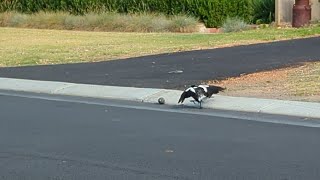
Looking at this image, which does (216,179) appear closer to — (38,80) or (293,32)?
(38,80)

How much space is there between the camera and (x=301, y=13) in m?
35.6

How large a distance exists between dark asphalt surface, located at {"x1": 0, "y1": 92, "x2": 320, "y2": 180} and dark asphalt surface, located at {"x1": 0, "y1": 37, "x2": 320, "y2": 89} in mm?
4479

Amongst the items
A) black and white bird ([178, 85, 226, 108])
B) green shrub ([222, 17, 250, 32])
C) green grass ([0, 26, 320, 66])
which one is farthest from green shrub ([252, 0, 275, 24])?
black and white bird ([178, 85, 226, 108])

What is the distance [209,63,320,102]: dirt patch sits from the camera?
1709 cm

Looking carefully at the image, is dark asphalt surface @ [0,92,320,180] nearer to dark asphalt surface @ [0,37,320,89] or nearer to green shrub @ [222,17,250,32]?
dark asphalt surface @ [0,37,320,89]

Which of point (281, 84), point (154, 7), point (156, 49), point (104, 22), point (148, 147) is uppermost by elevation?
point (148, 147)

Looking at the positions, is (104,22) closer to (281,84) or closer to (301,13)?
(301,13)

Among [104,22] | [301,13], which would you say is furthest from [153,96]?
[104,22]

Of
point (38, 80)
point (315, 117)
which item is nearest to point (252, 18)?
point (38, 80)

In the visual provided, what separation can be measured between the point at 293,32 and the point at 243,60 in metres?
9.40

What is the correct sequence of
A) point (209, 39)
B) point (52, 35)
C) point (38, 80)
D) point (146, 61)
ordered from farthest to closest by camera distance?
point (52, 35) < point (209, 39) < point (146, 61) < point (38, 80)

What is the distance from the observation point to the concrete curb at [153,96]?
602 inches

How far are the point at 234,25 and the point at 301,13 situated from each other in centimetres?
343

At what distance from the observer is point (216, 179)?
970cm
